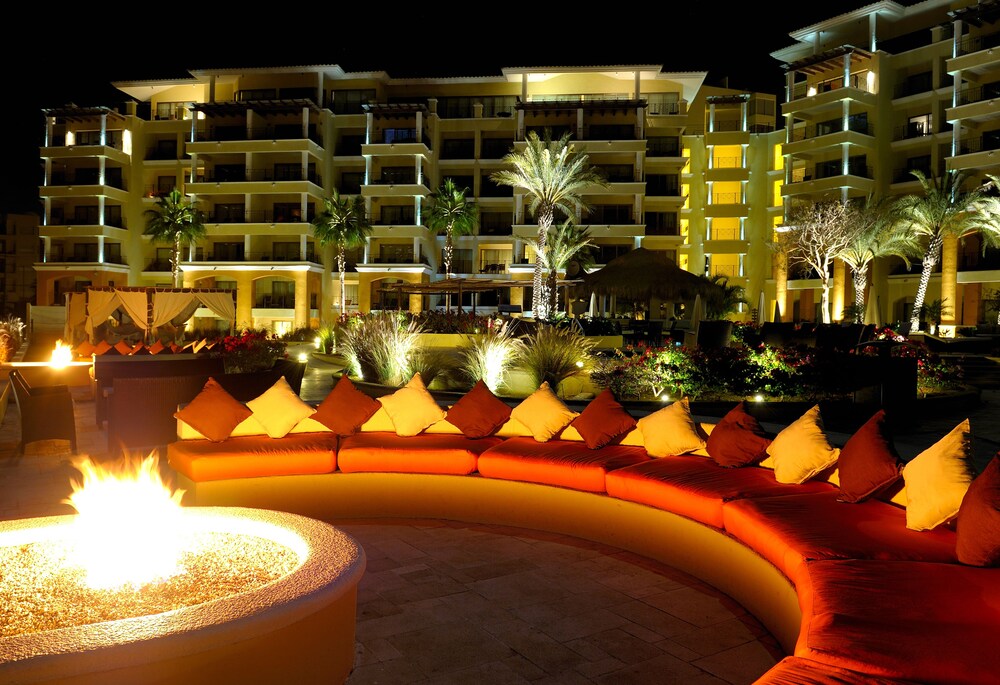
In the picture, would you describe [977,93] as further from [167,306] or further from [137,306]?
[137,306]

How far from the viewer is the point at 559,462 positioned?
17.0ft

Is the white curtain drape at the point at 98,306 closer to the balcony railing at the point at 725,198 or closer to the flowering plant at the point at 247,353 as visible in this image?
the flowering plant at the point at 247,353

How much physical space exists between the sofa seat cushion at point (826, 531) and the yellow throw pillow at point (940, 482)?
0.08m

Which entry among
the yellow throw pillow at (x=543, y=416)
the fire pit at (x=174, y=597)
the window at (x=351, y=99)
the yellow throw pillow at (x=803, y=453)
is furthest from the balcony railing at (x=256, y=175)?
the fire pit at (x=174, y=597)

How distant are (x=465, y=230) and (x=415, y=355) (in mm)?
31318

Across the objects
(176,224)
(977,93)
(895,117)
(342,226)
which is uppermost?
(977,93)

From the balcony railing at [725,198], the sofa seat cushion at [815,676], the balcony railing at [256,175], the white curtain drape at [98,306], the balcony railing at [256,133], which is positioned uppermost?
the balcony railing at [256,133]

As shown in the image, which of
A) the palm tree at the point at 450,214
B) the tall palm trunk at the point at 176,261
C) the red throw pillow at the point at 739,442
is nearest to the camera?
the red throw pillow at the point at 739,442

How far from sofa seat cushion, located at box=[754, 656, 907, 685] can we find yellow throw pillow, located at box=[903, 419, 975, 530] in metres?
1.57

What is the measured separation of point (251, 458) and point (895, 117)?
1694 inches

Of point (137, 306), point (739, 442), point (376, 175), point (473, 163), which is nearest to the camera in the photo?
point (739, 442)

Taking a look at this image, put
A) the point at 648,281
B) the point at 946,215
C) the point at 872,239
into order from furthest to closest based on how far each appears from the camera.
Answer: the point at 872,239 < the point at 946,215 < the point at 648,281

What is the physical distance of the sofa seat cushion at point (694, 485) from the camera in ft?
14.2

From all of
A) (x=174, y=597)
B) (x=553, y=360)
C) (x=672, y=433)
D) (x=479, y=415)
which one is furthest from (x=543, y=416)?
(x=553, y=360)
